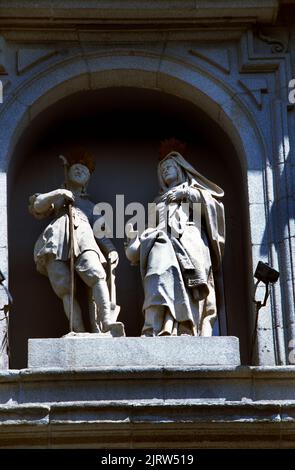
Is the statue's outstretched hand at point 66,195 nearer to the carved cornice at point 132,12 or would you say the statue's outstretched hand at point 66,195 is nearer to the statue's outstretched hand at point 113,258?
the statue's outstretched hand at point 113,258

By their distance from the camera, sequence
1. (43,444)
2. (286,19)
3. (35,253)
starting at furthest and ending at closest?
(286,19)
(35,253)
(43,444)

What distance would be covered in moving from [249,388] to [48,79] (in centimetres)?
360

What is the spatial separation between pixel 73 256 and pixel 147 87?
6.57ft

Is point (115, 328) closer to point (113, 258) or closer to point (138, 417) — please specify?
point (113, 258)

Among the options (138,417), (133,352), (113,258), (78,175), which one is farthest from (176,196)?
(138,417)

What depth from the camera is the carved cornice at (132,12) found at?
14.7 m

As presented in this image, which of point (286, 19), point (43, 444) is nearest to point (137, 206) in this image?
point (286, 19)

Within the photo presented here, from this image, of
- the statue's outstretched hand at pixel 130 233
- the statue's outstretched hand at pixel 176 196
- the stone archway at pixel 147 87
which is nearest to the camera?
the statue's outstretched hand at pixel 130 233

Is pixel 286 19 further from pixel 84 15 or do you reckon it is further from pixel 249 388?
pixel 249 388

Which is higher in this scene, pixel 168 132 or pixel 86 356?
pixel 168 132

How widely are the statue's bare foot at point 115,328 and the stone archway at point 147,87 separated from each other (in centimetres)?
174

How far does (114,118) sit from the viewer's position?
15430 mm

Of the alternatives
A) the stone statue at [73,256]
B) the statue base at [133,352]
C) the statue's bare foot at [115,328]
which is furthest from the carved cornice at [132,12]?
the statue base at [133,352]

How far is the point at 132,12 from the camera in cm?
1473
